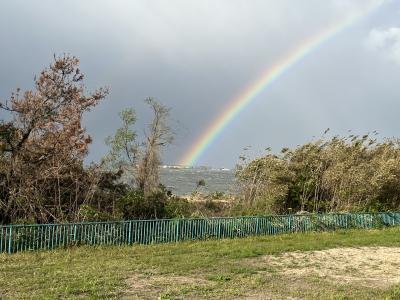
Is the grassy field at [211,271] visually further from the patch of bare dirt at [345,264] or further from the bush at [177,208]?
the bush at [177,208]

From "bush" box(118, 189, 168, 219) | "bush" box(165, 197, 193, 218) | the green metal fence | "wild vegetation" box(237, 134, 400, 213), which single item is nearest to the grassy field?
the green metal fence

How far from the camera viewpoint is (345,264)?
1302cm

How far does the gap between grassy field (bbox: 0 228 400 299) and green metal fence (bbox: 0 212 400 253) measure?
2.13 ft

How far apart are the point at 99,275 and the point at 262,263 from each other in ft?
14.3

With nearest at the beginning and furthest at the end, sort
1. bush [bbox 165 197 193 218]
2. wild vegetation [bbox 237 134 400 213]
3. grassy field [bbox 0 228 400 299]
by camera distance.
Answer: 1. grassy field [bbox 0 228 400 299]
2. bush [bbox 165 197 193 218]
3. wild vegetation [bbox 237 134 400 213]

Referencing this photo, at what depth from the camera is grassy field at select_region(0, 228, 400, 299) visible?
8969 millimetres

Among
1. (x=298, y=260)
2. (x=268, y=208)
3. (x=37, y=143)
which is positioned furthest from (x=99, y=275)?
(x=268, y=208)

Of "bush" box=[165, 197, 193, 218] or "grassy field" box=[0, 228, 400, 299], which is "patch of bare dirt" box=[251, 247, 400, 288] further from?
"bush" box=[165, 197, 193, 218]

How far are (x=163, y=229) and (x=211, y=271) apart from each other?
536 cm

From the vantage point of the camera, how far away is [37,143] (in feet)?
61.6

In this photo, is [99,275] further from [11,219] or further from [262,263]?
[11,219]

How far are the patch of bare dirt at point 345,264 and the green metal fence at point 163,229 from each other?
12.1 ft

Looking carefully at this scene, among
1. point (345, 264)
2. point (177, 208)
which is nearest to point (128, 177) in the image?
point (177, 208)

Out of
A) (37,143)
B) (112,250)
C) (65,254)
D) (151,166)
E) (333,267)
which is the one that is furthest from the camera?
(151,166)
